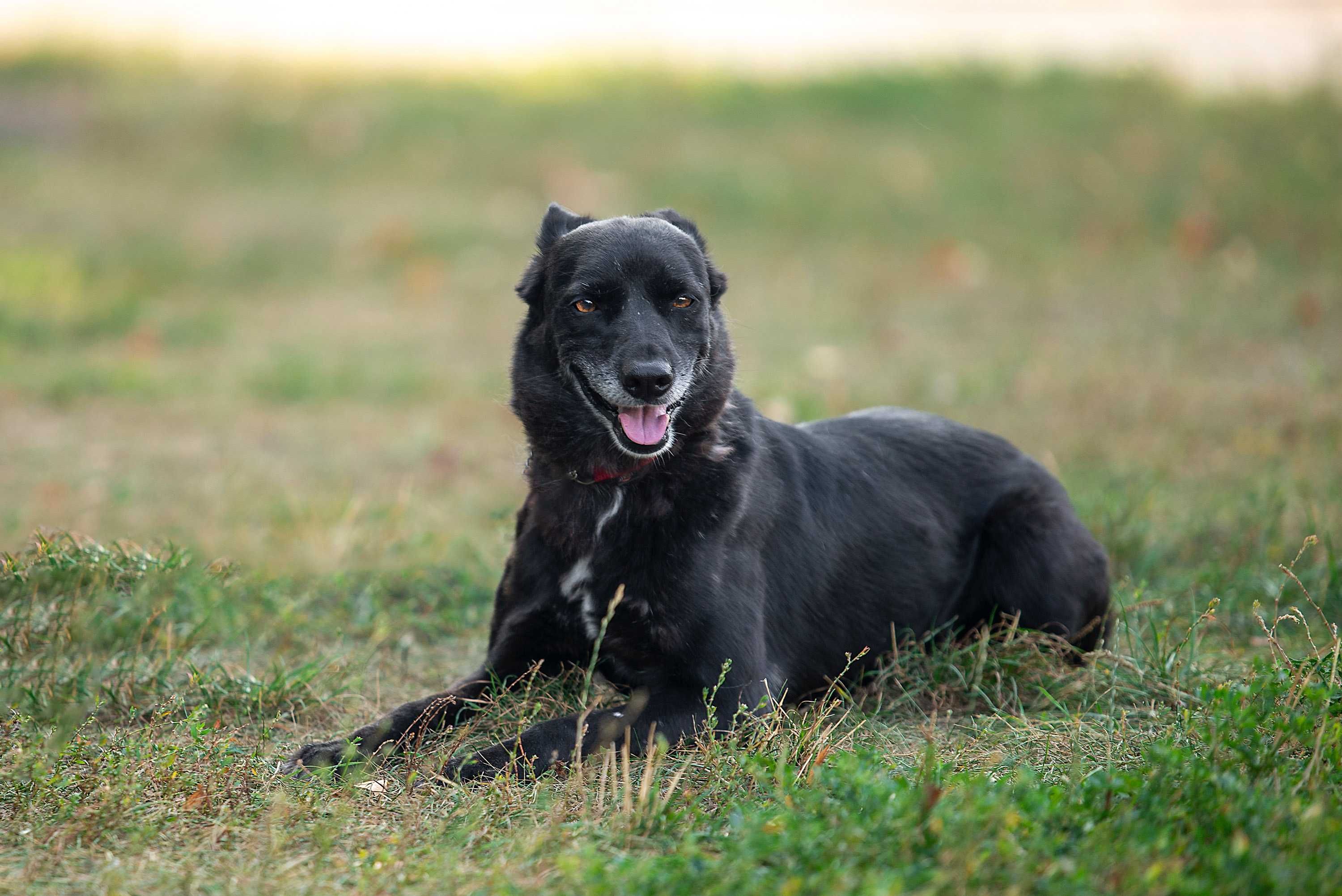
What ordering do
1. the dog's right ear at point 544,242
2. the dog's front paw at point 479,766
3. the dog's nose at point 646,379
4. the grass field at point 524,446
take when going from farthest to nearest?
the dog's right ear at point 544,242 < the dog's nose at point 646,379 < the dog's front paw at point 479,766 < the grass field at point 524,446

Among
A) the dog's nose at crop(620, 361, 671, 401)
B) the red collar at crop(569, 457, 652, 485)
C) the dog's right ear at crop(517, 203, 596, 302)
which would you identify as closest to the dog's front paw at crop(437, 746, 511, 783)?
the red collar at crop(569, 457, 652, 485)

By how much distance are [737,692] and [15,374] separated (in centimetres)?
623

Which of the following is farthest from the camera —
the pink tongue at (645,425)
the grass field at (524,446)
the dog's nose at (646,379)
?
the pink tongue at (645,425)

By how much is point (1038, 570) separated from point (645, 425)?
1.43 meters

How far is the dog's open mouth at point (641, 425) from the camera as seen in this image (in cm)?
337

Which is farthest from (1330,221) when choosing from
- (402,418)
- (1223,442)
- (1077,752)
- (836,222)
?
(1077,752)

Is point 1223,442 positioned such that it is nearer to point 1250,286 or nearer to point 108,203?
point 1250,286

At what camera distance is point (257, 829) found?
2822mm

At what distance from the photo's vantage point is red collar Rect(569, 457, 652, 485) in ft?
11.5

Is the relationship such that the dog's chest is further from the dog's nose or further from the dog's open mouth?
the dog's nose

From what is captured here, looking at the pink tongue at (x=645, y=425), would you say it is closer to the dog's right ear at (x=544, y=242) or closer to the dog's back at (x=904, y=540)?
the dog's back at (x=904, y=540)

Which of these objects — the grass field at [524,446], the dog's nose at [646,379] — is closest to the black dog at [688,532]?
the dog's nose at [646,379]

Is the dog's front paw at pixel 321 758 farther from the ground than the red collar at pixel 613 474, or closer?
closer

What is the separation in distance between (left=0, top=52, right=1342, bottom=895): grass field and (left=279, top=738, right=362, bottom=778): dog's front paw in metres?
0.12
